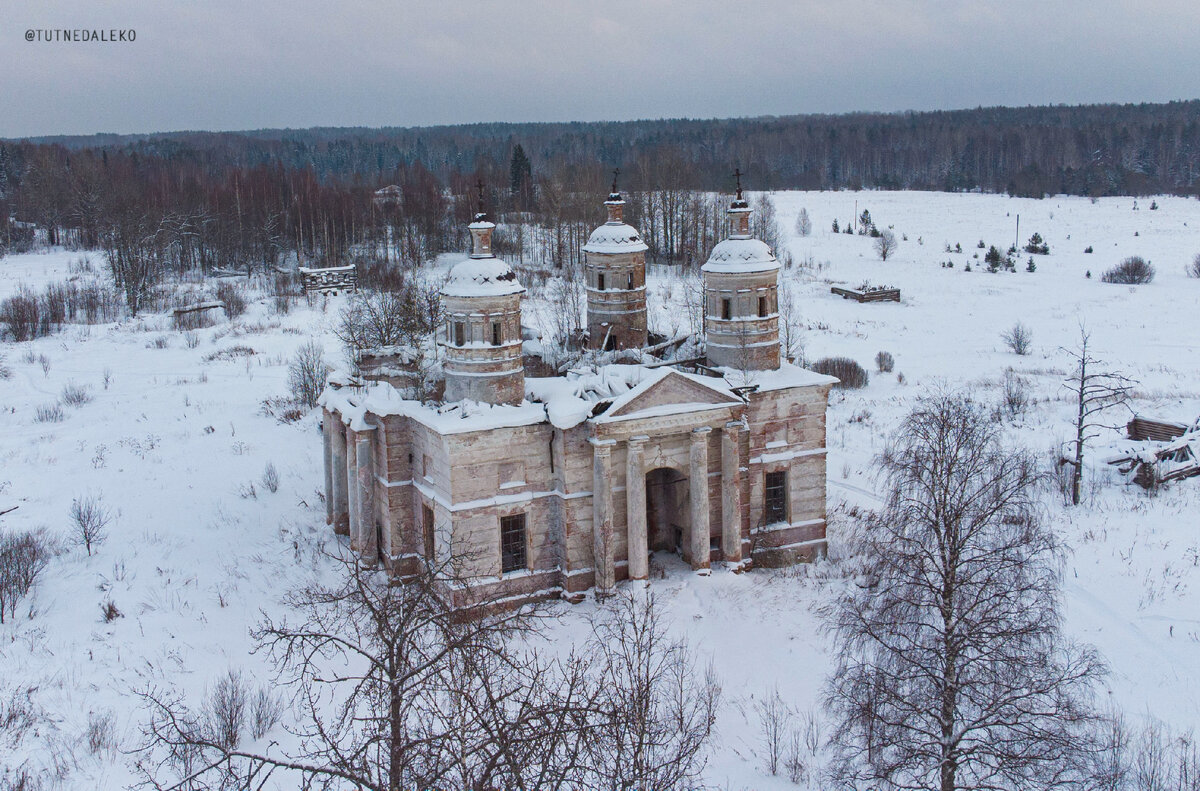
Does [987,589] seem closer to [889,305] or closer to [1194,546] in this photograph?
[1194,546]

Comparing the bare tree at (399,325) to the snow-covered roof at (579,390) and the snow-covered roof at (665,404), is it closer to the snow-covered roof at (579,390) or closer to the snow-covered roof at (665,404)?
the snow-covered roof at (579,390)

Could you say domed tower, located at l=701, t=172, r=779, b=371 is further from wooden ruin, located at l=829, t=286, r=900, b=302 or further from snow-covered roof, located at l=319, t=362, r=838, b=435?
wooden ruin, located at l=829, t=286, r=900, b=302

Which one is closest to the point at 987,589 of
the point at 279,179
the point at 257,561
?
the point at 257,561

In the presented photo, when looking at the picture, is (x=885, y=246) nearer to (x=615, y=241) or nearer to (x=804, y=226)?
(x=804, y=226)

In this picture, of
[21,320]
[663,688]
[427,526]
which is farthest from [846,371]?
[21,320]

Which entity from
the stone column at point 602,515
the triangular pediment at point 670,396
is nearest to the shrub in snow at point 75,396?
the stone column at point 602,515

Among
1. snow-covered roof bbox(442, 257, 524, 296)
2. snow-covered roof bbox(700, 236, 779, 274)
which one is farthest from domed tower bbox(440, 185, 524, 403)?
snow-covered roof bbox(700, 236, 779, 274)

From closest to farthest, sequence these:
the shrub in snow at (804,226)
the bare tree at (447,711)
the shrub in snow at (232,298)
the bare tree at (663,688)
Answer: the bare tree at (447,711) < the bare tree at (663,688) < the shrub in snow at (232,298) < the shrub in snow at (804,226)
